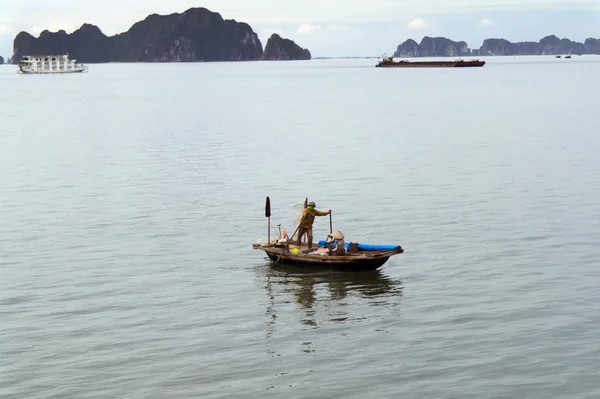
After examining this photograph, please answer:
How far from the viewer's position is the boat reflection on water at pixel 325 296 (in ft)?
91.8

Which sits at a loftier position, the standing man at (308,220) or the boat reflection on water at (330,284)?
the standing man at (308,220)

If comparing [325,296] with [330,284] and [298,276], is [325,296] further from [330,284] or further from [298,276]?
[298,276]

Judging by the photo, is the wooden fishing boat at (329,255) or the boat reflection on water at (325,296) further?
the wooden fishing boat at (329,255)

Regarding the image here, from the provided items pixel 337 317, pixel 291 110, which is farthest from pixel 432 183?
pixel 291 110

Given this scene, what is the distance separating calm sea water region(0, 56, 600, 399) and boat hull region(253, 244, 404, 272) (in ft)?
1.33

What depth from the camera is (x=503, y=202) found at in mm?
46281

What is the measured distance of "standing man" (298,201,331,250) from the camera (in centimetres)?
3428

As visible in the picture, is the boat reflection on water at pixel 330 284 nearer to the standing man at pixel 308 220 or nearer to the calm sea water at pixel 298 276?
the calm sea water at pixel 298 276

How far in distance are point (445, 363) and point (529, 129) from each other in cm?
6818

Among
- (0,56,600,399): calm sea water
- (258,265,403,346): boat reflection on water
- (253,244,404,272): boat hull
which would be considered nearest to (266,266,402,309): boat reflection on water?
(258,265,403,346): boat reflection on water

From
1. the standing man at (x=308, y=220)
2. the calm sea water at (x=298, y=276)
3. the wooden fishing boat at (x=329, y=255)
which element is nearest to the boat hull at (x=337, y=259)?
the wooden fishing boat at (x=329, y=255)

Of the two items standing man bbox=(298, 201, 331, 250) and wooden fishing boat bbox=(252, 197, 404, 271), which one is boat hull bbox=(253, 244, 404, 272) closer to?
wooden fishing boat bbox=(252, 197, 404, 271)

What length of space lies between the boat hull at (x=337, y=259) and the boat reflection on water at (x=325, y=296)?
28 cm

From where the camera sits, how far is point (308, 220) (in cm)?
3453
